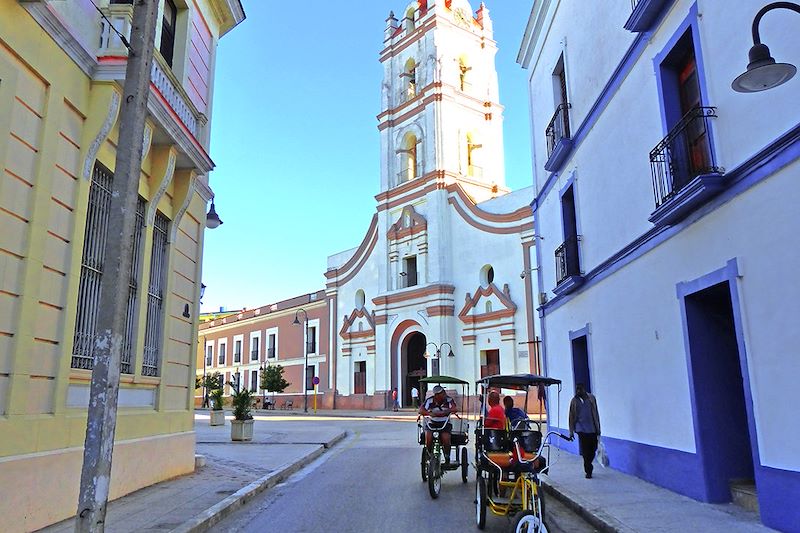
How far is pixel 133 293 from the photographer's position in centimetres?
928

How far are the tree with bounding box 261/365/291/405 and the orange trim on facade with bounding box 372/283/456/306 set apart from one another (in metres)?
11.5

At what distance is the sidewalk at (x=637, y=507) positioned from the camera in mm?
6715

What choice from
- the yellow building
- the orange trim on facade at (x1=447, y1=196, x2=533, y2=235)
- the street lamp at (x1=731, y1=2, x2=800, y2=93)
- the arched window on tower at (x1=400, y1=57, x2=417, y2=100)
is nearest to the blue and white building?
the street lamp at (x1=731, y1=2, x2=800, y2=93)

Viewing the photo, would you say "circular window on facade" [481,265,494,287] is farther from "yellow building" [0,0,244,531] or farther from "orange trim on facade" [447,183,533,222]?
"yellow building" [0,0,244,531]

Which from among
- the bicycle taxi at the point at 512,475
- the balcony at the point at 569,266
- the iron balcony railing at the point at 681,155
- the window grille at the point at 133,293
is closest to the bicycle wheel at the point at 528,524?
the bicycle taxi at the point at 512,475

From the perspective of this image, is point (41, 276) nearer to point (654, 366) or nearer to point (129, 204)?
point (129, 204)

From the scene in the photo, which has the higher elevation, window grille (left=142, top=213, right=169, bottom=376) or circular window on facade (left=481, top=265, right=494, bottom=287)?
circular window on facade (left=481, top=265, right=494, bottom=287)

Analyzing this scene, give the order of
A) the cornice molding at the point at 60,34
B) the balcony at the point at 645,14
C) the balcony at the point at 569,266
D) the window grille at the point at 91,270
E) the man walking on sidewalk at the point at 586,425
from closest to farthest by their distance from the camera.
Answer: the cornice molding at the point at 60,34 → the window grille at the point at 91,270 → the balcony at the point at 645,14 → the man walking on sidewalk at the point at 586,425 → the balcony at the point at 569,266

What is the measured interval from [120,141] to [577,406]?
8290 millimetres

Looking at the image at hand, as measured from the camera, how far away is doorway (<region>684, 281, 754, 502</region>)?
26.0 feet

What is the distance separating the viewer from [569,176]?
45.2 feet

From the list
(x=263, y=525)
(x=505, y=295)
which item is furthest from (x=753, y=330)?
(x=505, y=295)

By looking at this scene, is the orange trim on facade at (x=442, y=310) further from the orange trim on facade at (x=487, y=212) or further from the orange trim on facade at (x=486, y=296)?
the orange trim on facade at (x=487, y=212)

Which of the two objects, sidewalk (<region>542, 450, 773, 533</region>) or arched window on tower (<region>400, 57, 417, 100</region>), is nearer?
sidewalk (<region>542, 450, 773, 533</region>)
